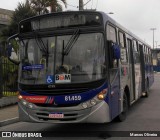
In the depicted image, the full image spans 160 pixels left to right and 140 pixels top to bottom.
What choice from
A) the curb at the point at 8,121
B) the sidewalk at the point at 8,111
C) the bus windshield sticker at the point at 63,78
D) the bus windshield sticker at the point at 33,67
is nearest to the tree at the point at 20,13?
the sidewalk at the point at 8,111

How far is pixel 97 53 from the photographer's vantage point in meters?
8.77

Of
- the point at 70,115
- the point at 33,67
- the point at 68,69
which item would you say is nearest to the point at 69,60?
the point at 68,69

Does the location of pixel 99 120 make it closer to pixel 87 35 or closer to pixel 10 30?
pixel 87 35

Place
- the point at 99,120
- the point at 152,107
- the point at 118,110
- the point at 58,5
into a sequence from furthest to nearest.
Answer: the point at 58,5, the point at 152,107, the point at 118,110, the point at 99,120

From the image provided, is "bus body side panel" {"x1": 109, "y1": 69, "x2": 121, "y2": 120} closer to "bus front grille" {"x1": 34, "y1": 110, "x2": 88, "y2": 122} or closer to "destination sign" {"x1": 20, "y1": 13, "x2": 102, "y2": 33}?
"bus front grille" {"x1": 34, "y1": 110, "x2": 88, "y2": 122}

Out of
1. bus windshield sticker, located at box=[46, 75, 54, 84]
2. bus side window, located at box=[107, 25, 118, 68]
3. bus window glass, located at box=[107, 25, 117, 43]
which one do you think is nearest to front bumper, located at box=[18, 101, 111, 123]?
bus windshield sticker, located at box=[46, 75, 54, 84]

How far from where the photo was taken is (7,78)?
1612 centimetres

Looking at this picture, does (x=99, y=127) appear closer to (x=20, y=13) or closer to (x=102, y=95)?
(x=102, y=95)

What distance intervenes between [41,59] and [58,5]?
67.9 feet

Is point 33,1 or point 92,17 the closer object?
point 92,17

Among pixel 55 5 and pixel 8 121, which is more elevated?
pixel 55 5

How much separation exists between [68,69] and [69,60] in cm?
23

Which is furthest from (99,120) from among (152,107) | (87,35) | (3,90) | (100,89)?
(3,90)

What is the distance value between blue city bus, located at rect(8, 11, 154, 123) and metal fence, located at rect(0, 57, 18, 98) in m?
6.29
